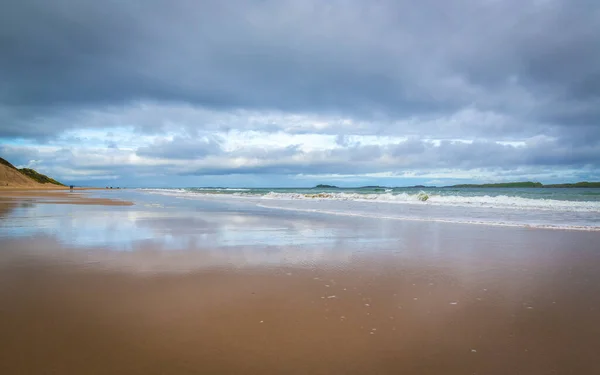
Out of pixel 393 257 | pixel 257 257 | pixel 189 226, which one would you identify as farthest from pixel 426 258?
pixel 189 226

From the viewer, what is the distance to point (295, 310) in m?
4.38

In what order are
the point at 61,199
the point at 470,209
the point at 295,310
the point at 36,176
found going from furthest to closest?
the point at 36,176
the point at 61,199
the point at 470,209
the point at 295,310

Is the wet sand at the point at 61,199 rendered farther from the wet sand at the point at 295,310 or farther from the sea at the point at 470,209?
the wet sand at the point at 295,310

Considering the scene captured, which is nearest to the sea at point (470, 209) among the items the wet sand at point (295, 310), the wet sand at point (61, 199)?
the wet sand at point (295, 310)

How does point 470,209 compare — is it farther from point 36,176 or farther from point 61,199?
point 36,176

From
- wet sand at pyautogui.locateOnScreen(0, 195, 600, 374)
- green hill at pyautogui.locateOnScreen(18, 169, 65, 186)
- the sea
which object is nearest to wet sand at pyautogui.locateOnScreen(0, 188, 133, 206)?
the sea

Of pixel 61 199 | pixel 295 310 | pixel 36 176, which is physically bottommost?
pixel 295 310

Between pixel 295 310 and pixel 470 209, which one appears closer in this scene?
pixel 295 310

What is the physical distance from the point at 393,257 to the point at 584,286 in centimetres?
316

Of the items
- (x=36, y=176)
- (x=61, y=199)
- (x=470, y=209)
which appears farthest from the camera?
(x=36, y=176)

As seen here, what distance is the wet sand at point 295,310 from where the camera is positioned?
3.15m

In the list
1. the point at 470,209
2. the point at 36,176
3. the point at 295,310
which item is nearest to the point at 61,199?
the point at 470,209

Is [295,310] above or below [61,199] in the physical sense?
below

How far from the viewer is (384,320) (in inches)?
160
